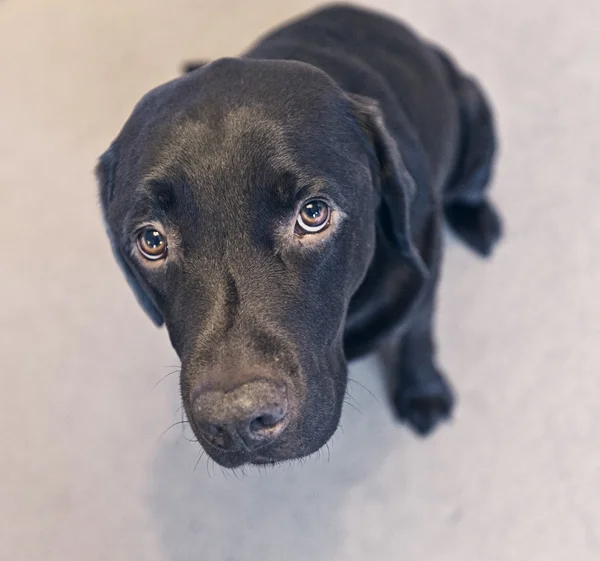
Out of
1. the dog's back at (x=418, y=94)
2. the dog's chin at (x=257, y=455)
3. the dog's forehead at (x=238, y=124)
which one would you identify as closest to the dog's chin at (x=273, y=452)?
the dog's chin at (x=257, y=455)

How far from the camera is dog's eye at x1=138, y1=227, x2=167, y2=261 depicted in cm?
119

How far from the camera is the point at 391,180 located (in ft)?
4.34

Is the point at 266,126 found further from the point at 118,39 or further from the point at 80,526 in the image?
the point at 118,39

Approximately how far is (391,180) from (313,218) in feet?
0.82

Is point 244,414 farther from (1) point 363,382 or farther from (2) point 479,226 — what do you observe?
(2) point 479,226

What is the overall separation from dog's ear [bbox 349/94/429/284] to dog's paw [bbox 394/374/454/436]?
521 mm

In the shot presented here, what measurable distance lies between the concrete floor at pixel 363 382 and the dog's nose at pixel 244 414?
2.56 feet

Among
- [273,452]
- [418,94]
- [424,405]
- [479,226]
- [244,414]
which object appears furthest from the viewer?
[479,226]

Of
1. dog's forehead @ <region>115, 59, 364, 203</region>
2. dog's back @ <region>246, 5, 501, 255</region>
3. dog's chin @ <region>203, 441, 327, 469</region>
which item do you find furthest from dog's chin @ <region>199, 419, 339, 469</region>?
dog's back @ <region>246, 5, 501, 255</region>

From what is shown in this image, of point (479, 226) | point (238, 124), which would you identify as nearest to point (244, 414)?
point (238, 124)

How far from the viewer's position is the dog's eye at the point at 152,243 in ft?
3.91

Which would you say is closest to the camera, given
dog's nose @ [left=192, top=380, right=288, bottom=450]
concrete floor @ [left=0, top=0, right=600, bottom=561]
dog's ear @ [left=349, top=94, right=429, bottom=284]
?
dog's nose @ [left=192, top=380, right=288, bottom=450]

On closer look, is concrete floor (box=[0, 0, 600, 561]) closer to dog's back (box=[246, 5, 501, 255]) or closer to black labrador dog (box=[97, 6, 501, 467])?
dog's back (box=[246, 5, 501, 255])

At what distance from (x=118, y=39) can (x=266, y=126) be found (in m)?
1.77
